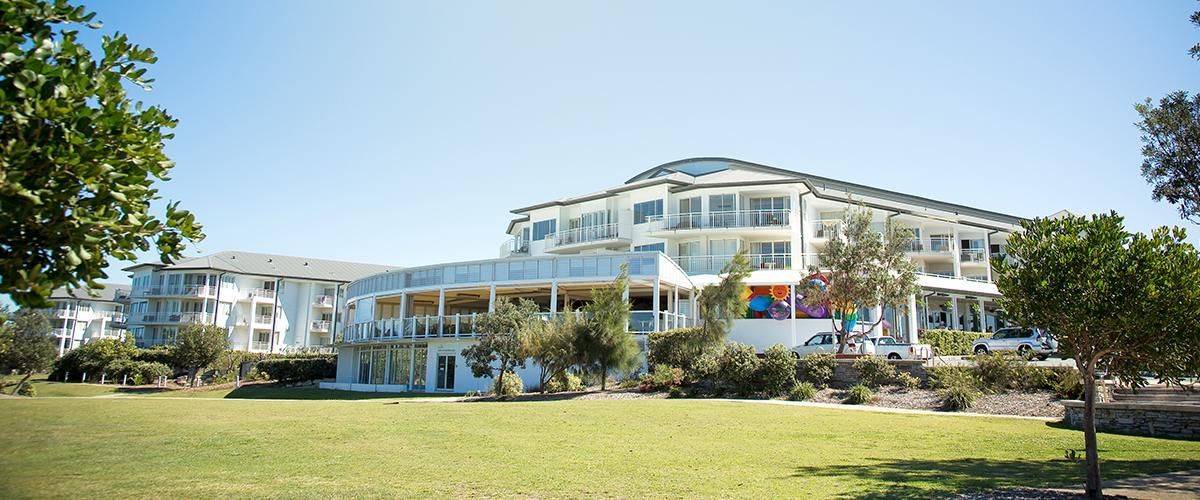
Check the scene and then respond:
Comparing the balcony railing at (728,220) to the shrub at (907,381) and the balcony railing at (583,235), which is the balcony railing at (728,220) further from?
the shrub at (907,381)

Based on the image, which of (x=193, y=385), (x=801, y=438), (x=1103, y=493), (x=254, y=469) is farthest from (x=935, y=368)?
(x=193, y=385)

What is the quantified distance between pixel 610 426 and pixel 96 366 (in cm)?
4974

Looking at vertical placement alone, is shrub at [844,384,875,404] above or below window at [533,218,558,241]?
below

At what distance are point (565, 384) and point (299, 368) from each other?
26.7m

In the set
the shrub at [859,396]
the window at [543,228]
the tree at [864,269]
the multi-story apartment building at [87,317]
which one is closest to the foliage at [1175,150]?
the shrub at [859,396]

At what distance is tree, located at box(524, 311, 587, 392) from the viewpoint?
88.6 feet

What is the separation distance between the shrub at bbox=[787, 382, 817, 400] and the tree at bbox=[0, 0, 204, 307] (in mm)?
22354

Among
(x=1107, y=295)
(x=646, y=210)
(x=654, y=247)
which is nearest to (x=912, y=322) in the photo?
(x=654, y=247)

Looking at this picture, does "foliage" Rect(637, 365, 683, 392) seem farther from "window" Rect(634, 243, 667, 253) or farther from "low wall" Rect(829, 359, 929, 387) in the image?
"window" Rect(634, 243, 667, 253)

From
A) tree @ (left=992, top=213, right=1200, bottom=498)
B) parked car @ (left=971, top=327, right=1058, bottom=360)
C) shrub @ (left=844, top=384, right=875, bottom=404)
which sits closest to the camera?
tree @ (left=992, top=213, right=1200, bottom=498)

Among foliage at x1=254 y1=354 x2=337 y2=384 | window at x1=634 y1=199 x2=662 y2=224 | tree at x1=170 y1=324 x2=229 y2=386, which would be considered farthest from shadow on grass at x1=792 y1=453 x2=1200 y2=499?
tree at x1=170 y1=324 x2=229 y2=386

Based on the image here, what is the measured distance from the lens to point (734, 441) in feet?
45.2

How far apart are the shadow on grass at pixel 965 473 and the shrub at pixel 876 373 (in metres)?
12.7

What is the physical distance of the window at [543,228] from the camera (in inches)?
2101
